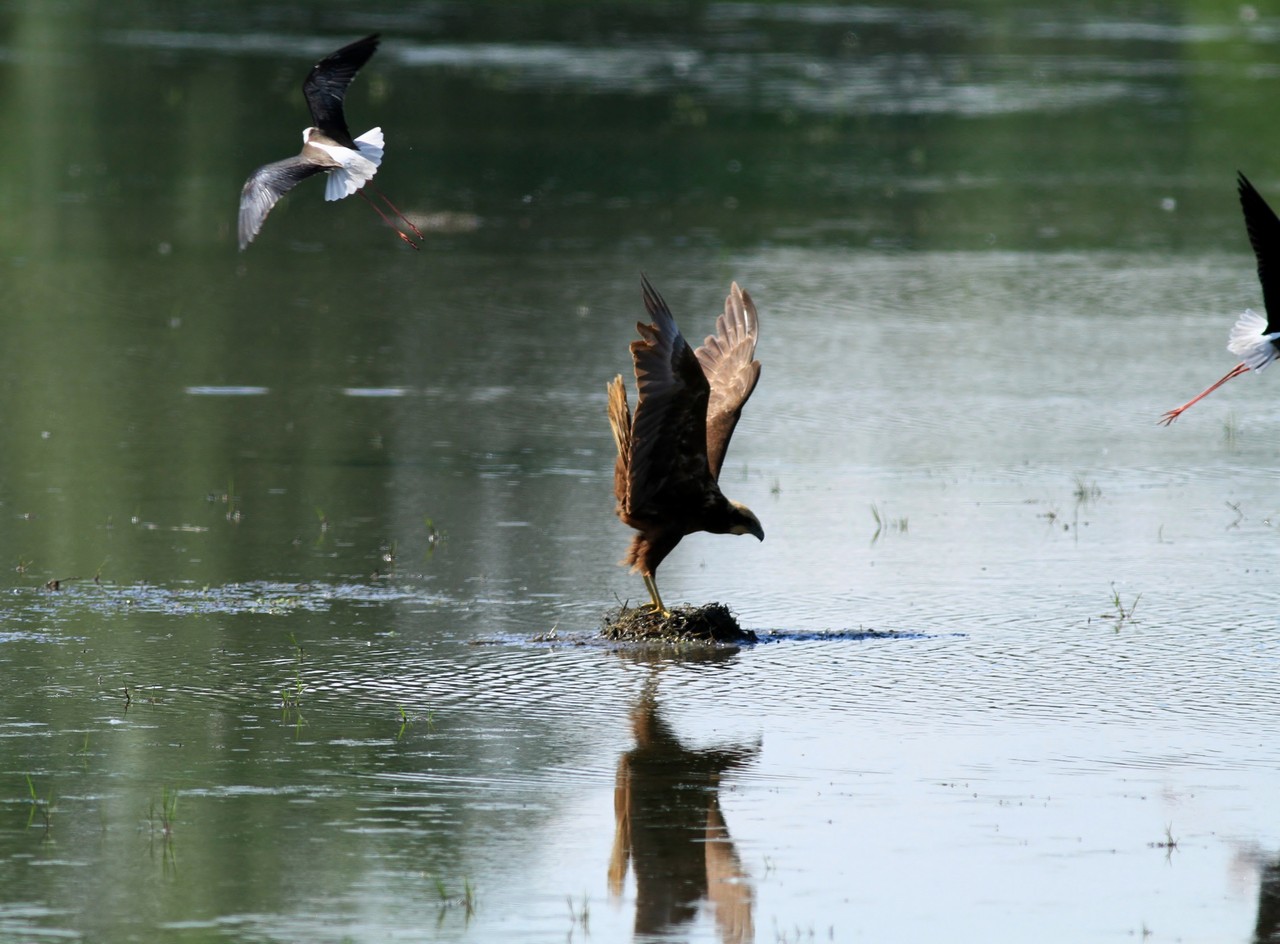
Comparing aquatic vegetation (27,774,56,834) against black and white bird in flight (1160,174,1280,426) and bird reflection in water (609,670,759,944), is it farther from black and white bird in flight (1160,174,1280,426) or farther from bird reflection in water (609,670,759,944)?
black and white bird in flight (1160,174,1280,426)

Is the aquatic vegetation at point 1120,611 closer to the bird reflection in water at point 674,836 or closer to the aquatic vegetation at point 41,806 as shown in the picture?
the bird reflection in water at point 674,836

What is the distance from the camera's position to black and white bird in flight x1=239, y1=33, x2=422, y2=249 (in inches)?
294

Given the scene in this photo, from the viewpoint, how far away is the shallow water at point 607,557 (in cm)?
573

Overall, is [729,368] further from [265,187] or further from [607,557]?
[265,187]

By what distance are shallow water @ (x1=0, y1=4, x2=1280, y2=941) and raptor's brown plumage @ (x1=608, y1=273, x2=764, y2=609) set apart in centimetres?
48

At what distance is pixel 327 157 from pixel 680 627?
7.08 feet

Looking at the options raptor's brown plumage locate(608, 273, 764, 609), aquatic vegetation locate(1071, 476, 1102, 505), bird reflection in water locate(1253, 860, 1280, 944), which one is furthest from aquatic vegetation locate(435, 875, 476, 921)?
aquatic vegetation locate(1071, 476, 1102, 505)

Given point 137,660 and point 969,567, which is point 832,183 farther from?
point 137,660

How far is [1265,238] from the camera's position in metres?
8.09

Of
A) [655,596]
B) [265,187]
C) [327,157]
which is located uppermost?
[327,157]

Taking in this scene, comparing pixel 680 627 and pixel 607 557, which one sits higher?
pixel 607 557

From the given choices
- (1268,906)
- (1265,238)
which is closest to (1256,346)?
(1265,238)

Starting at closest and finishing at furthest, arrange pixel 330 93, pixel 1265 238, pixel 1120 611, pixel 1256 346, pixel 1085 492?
pixel 330 93
pixel 1265 238
pixel 1256 346
pixel 1120 611
pixel 1085 492

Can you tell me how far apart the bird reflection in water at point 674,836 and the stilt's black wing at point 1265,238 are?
2876 mm
